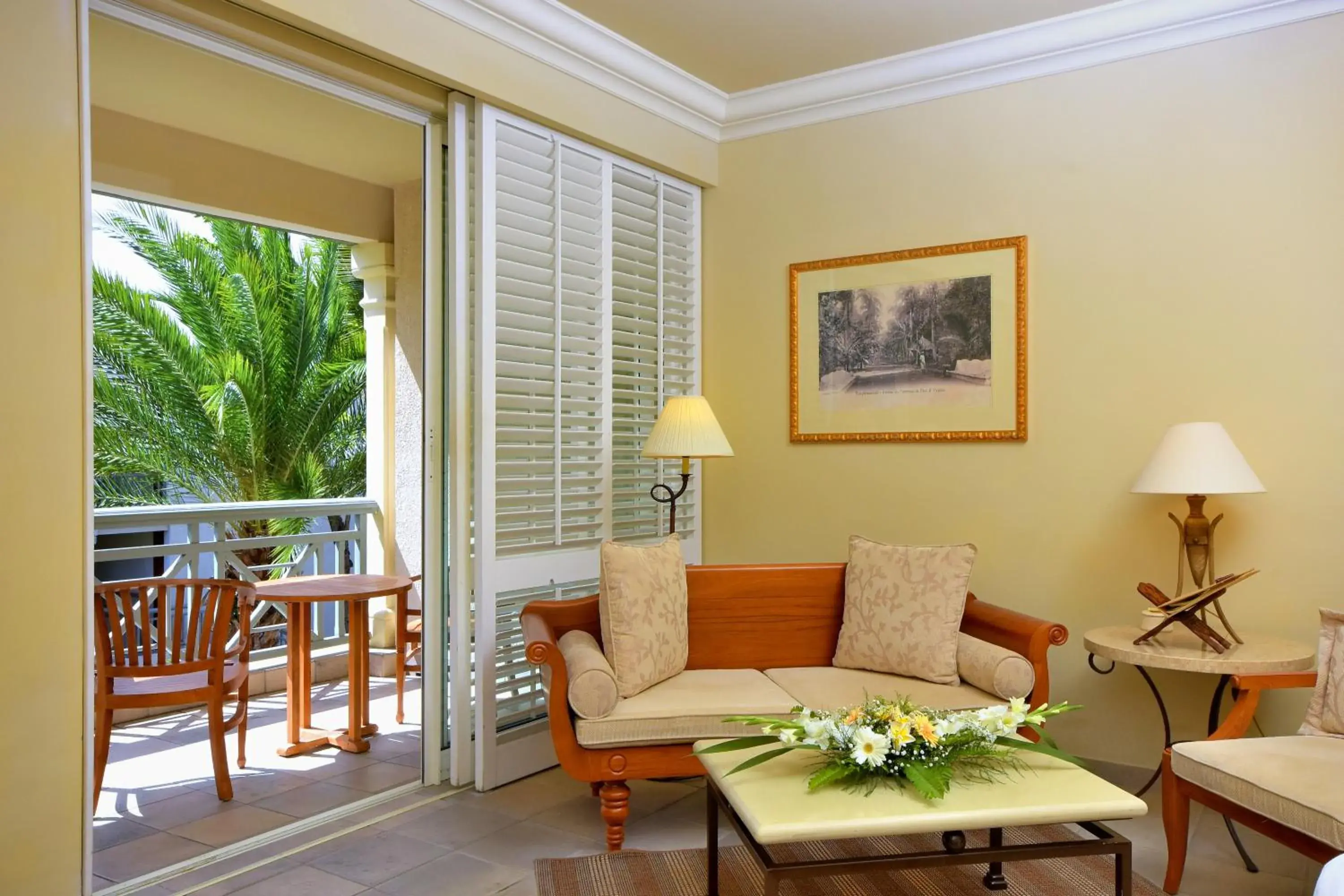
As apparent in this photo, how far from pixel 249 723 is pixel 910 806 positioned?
3.63 meters

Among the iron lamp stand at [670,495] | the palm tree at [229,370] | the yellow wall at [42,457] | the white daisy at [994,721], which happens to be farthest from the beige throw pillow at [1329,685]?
the palm tree at [229,370]

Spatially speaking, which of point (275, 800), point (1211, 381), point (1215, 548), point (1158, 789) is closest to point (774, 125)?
point (1211, 381)

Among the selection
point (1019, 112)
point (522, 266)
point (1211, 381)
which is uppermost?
point (1019, 112)

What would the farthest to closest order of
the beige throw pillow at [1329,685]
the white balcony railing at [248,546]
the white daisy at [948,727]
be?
the white balcony railing at [248,546] → the beige throw pillow at [1329,685] → the white daisy at [948,727]

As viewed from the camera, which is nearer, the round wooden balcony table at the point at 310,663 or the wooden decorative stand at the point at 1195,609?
the wooden decorative stand at the point at 1195,609

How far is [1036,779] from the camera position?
233 cm

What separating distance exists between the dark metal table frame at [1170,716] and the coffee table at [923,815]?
2.76 ft

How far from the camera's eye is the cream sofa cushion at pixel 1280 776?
7.34ft

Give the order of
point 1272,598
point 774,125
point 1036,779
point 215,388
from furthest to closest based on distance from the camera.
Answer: point 215,388, point 774,125, point 1272,598, point 1036,779

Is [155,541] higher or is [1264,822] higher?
[155,541]

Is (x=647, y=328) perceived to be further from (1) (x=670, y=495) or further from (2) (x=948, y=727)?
(2) (x=948, y=727)

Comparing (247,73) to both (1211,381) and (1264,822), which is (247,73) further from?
(1264,822)

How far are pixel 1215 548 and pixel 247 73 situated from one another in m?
4.24

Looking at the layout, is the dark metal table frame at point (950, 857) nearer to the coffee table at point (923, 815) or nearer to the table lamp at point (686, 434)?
the coffee table at point (923, 815)
